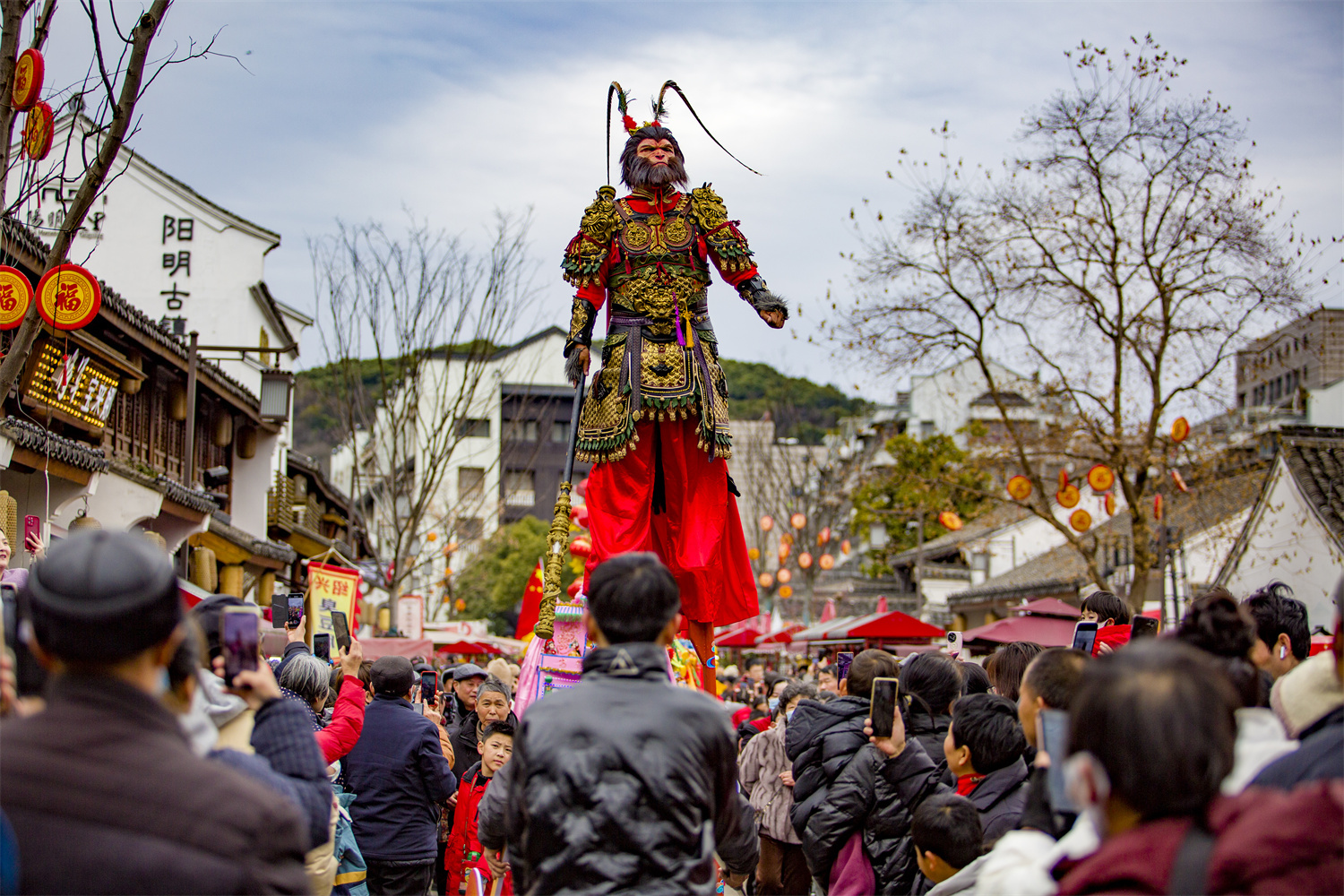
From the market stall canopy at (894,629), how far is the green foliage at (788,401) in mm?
22115

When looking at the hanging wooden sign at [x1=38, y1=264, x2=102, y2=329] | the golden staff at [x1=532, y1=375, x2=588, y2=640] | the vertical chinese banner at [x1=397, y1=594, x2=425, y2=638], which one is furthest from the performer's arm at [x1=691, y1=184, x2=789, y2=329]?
the vertical chinese banner at [x1=397, y1=594, x2=425, y2=638]

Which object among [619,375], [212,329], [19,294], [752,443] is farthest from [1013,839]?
[752,443]

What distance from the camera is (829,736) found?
17.0 feet

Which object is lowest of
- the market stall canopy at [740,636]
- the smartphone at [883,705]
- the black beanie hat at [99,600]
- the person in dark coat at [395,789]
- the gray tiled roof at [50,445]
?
the market stall canopy at [740,636]

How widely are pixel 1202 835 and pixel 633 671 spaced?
4.88 ft

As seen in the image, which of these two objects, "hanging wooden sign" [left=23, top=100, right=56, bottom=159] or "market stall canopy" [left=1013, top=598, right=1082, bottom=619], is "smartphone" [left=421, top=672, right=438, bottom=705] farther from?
"market stall canopy" [left=1013, top=598, right=1082, bottom=619]

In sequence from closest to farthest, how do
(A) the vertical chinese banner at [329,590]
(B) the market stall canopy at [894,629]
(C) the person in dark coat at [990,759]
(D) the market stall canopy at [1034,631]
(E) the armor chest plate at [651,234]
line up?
(C) the person in dark coat at [990,759]
(E) the armor chest plate at [651,234]
(A) the vertical chinese banner at [329,590]
(D) the market stall canopy at [1034,631]
(B) the market stall canopy at [894,629]

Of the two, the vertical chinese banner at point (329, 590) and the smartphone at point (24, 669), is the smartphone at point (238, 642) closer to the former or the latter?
the smartphone at point (24, 669)

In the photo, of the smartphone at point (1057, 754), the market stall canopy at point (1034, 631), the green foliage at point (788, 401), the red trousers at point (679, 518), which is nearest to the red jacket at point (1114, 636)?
the red trousers at point (679, 518)

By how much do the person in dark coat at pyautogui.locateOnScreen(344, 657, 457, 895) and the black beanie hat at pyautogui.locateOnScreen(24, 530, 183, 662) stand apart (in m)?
3.92

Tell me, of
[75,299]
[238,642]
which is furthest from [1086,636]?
[75,299]

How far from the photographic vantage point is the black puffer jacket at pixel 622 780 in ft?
10.3

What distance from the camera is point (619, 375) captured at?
665cm

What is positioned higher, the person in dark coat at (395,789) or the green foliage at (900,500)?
the green foliage at (900,500)
